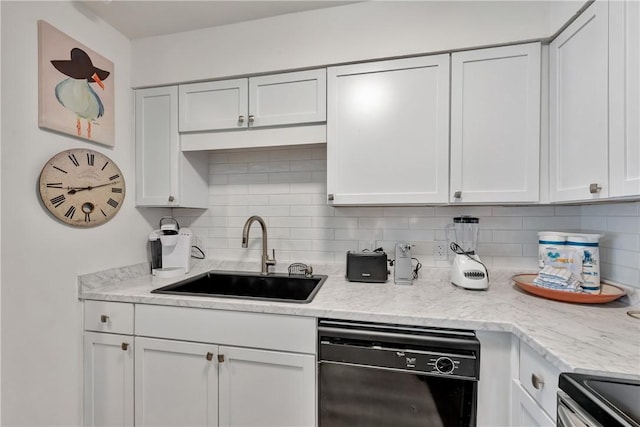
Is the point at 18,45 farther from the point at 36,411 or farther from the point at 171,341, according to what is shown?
the point at 36,411

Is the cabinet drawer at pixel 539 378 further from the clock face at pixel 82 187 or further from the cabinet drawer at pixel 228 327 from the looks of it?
the clock face at pixel 82 187

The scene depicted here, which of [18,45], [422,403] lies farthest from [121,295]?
[422,403]

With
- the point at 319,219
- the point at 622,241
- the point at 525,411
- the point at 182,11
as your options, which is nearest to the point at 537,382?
the point at 525,411

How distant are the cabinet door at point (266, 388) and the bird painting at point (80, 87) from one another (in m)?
1.43

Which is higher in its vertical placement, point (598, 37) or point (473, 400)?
point (598, 37)

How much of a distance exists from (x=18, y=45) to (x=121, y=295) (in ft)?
3.99

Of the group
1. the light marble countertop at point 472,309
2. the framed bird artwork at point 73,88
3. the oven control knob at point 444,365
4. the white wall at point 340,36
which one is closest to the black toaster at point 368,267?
the light marble countertop at point 472,309

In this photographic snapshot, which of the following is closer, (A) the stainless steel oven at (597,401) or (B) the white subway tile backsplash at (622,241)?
(A) the stainless steel oven at (597,401)

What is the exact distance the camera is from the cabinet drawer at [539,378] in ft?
2.85

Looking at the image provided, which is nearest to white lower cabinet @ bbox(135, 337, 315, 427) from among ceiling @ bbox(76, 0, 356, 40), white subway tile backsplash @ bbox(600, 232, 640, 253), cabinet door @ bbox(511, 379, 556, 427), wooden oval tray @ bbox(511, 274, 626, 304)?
cabinet door @ bbox(511, 379, 556, 427)

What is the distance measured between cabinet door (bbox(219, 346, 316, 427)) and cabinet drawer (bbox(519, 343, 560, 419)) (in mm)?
787

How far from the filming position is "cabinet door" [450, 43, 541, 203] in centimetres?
138

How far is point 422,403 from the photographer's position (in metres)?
1.14

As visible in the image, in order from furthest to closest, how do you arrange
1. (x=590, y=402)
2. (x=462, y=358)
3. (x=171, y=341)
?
(x=171, y=341) → (x=462, y=358) → (x=590, y=402)
